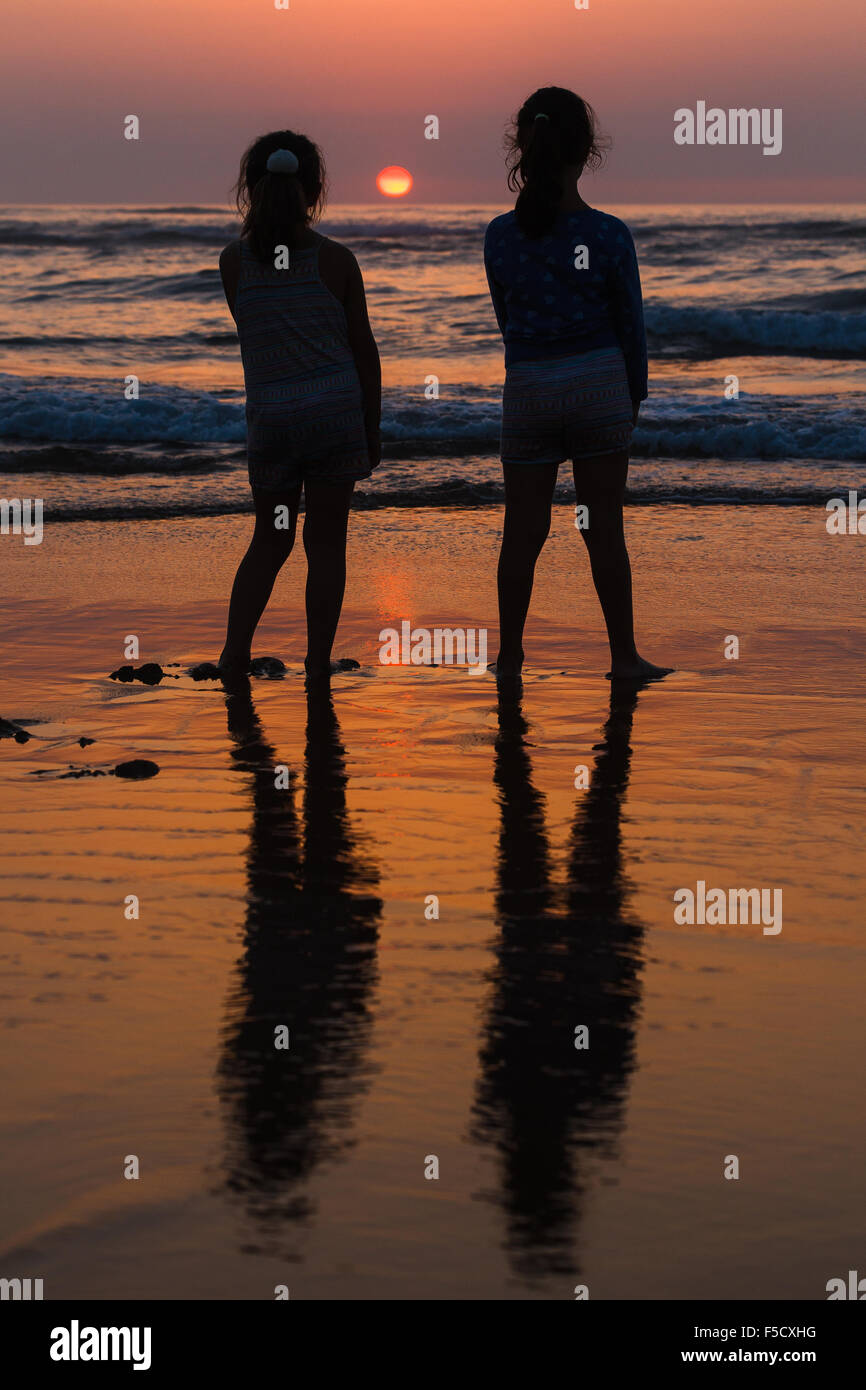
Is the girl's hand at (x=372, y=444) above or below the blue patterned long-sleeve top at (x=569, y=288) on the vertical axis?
below

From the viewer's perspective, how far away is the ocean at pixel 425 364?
9.79 metres

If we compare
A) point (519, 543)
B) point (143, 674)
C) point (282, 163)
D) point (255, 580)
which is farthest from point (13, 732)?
point (282, 163)

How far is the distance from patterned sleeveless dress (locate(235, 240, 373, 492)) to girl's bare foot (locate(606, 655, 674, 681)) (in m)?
1.03

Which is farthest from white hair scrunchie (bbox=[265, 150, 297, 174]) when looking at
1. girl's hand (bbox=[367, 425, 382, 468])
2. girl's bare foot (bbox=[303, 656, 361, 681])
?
girl's bare foot (bbox=[303, 656, 361, 681])

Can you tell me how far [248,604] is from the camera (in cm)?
485

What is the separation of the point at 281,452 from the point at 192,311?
19082 millimetres

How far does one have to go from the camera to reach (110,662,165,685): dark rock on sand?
4.83 metres

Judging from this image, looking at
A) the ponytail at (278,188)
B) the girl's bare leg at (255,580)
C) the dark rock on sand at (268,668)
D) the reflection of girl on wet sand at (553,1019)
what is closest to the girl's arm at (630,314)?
the ponytail at (278,188)

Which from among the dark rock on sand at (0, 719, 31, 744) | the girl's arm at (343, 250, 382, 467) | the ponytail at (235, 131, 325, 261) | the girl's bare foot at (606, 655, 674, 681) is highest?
the ponytail at (235, 131, 325, 261)

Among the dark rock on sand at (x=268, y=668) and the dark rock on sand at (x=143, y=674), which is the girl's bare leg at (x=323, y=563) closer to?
the dark rock on sand at (x=268, y=668)

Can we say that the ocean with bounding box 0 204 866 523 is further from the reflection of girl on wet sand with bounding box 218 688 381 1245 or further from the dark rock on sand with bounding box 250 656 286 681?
the reflection of girl on wet sand with bounding box 218 688 381 1245

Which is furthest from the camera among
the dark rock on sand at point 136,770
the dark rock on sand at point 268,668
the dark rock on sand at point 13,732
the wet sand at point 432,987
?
the dark rock on sand at point 268,668

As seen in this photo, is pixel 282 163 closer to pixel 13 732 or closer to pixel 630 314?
pixel 630 314

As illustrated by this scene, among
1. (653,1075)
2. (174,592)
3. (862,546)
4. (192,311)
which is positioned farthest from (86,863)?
(192,311)
